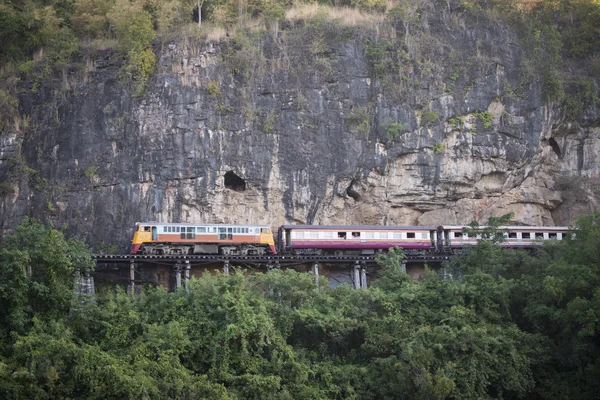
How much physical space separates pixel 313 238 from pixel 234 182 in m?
5.56

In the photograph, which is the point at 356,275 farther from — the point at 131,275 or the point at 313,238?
the point at 131,275

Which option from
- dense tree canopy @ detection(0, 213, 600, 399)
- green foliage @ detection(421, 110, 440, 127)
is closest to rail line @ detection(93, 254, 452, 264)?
dense tree canopy @ detection(0, 213, 600, 399)

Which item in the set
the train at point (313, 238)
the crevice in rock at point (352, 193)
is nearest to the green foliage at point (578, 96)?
A: the train at point (313, 238)

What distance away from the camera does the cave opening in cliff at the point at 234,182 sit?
45.1m

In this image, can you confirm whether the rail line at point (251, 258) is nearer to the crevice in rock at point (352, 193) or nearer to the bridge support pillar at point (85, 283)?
the bridge support pillar at point (85, 283)

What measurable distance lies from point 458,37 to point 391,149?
353 inches

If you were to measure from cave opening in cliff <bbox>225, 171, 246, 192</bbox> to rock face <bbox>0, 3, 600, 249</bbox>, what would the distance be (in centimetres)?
8

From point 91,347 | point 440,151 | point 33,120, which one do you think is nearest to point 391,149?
point 440,151

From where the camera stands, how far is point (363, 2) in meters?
50.9

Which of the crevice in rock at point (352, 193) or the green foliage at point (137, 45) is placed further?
the crevice in rock at point (352, 193)

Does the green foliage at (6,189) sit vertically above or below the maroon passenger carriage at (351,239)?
above

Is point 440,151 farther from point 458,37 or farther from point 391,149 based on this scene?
point 458,37

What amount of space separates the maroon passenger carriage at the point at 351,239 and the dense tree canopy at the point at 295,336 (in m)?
7.84

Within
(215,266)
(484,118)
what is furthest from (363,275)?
(484,118)
